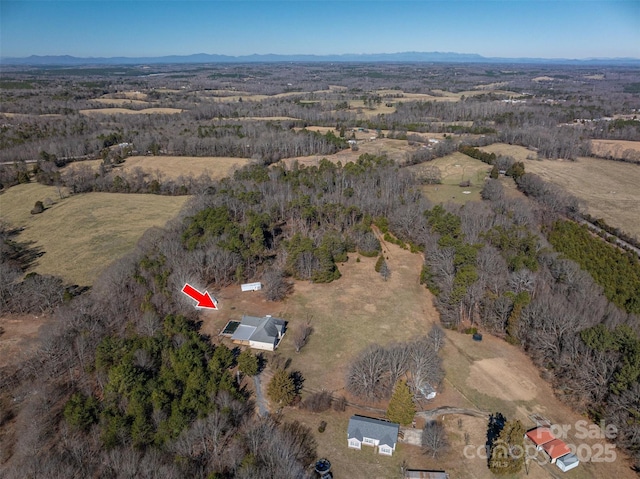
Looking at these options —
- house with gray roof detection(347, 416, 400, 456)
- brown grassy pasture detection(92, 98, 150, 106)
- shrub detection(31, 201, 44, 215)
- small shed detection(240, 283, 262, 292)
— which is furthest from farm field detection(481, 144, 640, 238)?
brown grassy pasture detection(92, 98, 150, 106)

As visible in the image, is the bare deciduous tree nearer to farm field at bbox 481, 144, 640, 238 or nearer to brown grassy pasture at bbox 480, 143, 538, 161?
farm field at bbox 481, 144, 640, 238

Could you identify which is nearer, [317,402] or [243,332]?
[317,402]

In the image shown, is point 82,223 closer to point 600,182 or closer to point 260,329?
point 260,329

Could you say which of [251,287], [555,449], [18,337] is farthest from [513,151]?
[18,337]

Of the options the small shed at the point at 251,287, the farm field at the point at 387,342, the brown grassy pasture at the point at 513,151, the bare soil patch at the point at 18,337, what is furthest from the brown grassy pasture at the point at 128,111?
the farm field at the point at 387,342

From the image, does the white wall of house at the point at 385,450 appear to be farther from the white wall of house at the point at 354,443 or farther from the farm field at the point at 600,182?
the farm field at the point at 600,182

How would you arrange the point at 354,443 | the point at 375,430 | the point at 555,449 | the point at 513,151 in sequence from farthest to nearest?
the point at 513,151
the point at 354,443
the point at 375,430
the point at 555,449
